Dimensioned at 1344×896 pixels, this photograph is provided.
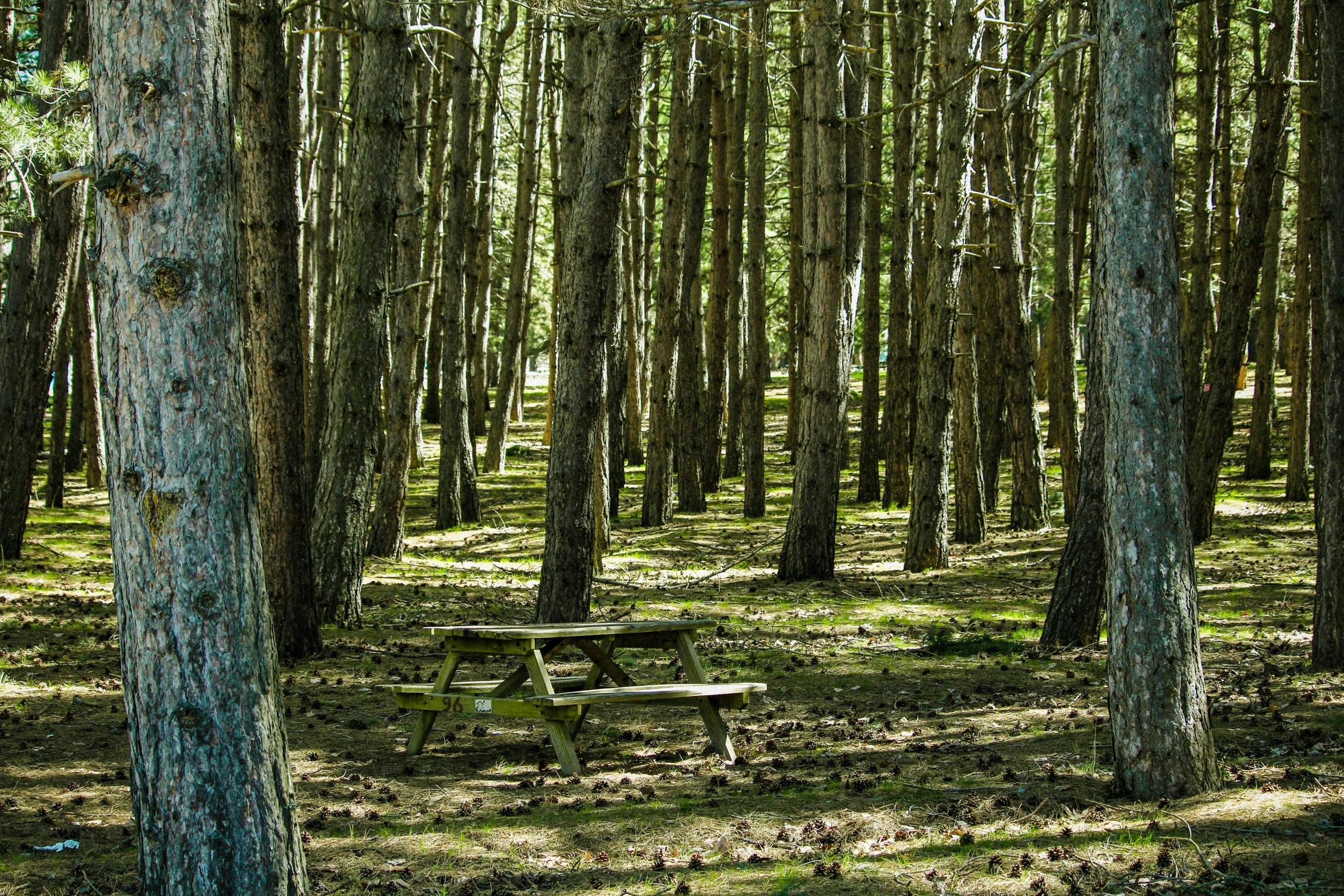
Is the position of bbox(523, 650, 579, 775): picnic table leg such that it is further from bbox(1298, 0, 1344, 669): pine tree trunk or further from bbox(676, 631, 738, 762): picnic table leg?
bbox(1298, 0, 1344, 669): pine tree trunk

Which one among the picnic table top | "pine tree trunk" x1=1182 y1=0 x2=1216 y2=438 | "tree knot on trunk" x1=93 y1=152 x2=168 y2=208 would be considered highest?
"pine tree trunk" x1=1182 y1=0 x2=1216 y2=438

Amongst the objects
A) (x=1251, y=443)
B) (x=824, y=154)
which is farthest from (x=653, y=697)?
(x=1251, y=443)

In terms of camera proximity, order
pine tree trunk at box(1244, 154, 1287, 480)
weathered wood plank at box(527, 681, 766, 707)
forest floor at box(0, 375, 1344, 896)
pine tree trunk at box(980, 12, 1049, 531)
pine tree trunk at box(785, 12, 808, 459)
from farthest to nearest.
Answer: pine tree trunk at box(785, 12, 808, 459)
pine tree trunk at box(1244, 154, 1287, 480)
pine tree trunk at box(980, 12, 1049, 531)
weathered wood plank at box(527, 681, 766, 707)
forest floor at box(0, 375, 1344, 896)

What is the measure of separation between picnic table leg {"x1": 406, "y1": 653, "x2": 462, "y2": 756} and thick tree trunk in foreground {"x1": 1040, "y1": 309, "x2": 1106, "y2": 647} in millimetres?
4693

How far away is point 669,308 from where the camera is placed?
17.0 metres

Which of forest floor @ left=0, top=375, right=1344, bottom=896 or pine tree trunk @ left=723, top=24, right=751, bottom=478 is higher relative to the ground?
pine tree trunk @ left=723, top=24, right=751, bottom=478

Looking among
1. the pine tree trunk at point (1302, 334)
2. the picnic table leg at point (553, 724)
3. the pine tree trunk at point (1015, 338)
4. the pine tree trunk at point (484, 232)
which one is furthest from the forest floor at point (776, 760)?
the pine tree trunk at point (484, 232)

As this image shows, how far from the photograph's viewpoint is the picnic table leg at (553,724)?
605cm

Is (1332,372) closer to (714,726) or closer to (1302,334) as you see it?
(714,726)

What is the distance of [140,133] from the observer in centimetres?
365

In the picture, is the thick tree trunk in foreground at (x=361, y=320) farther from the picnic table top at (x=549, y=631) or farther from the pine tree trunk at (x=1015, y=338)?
the pine tree trunk at (x=1015, y=338)

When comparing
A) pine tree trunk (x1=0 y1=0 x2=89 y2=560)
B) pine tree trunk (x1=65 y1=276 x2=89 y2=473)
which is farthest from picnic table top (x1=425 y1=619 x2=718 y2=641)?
pine tree trunk (x1=65 y1=276 x2=89 y2=473)

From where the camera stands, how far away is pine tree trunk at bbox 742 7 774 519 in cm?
1702

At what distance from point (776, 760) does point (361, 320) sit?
561 centimetres
